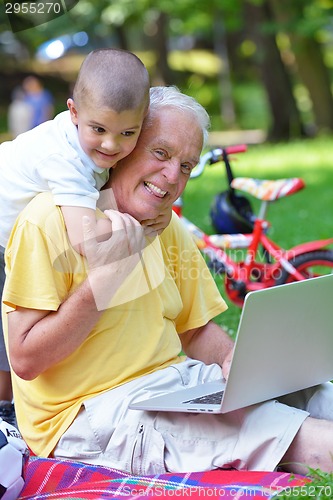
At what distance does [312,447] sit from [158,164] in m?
0.93

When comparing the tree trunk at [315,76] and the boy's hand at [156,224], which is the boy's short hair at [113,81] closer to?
the boy's hand at [156,224]

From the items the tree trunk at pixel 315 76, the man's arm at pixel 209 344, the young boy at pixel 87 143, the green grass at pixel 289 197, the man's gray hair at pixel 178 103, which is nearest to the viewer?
the young boy at pixel 87 143

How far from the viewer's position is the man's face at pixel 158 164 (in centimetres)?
263

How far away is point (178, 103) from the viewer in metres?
2.67

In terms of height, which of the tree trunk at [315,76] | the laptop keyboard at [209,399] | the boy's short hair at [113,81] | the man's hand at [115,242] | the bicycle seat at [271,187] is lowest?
the tree trunk at [315,76]

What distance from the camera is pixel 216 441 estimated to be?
243cm

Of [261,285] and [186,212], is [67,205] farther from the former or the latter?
[186,212]

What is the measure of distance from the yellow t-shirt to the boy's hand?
0.20ft

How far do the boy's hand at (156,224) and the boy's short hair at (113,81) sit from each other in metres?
0.35

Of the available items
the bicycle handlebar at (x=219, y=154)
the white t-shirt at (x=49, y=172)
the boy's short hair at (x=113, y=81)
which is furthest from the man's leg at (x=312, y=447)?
the bicycle handlebar at (x=219, y=154)

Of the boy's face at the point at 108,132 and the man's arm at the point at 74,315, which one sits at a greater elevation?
the boy's face at the point at 108,132

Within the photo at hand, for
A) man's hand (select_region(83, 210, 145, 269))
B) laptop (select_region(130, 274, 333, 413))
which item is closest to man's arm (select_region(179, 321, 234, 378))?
laptop (select_region(130, 274, 333, 413))

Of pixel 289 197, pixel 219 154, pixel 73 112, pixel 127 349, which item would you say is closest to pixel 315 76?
pixel 289 197

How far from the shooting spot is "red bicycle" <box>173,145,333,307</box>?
525 cm
